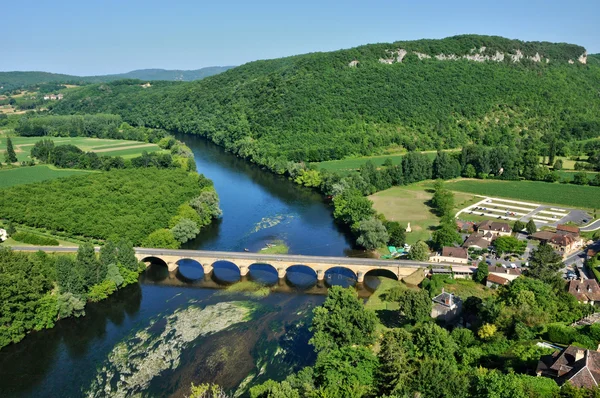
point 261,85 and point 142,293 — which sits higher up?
point 261,85

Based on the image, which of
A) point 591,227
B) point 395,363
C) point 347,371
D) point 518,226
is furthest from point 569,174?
point 347,371

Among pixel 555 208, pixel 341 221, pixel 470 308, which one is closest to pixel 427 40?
pixel 555 208

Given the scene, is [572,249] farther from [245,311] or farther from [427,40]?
[427,40]

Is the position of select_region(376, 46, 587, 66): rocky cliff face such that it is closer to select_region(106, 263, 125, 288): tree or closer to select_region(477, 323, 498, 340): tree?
select_region(106, 263, 125, 288): tree

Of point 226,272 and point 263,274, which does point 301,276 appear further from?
point 226,272

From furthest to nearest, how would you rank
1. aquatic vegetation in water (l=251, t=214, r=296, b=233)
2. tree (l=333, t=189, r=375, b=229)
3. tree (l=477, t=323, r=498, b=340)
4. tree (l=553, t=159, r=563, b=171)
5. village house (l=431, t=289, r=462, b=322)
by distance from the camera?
tree (l=553, t=159, r=563, b=171), aquatic vegetation in water (l=251, t=214, r=296, b=233), tree (l=333, t=189, r=375, b=229), village house (l=431, t=289, r=462, b=322), tree (l=477, t=323, r=498, b=340)

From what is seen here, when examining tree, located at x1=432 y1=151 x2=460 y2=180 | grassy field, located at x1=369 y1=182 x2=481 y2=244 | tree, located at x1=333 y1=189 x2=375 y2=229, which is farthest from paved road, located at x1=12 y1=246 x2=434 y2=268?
tree, located at x1=432 y1=151 x2=460 y2=180

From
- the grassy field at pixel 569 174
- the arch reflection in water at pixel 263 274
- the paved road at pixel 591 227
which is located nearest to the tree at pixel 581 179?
the grassy field at pixel 569 174
